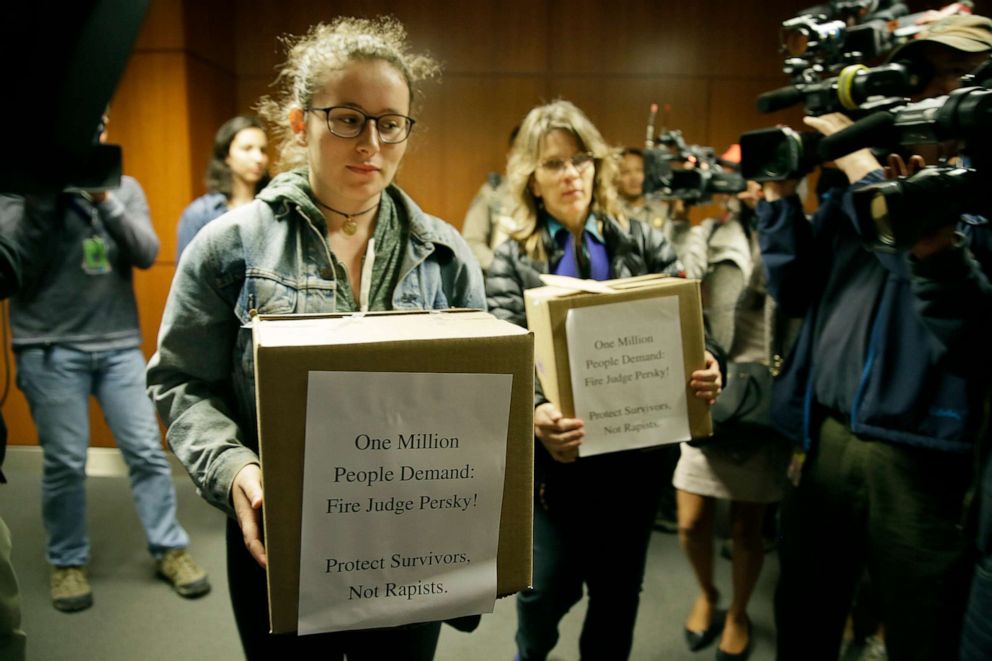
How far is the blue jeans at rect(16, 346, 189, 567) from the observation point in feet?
7.36

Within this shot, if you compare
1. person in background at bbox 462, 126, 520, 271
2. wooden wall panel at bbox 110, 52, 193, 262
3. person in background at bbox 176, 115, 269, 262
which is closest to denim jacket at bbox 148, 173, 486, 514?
person in background at bbox 176, 115, 269, 262

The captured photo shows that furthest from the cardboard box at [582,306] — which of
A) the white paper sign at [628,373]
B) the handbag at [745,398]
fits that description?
the handbag at [745,398]

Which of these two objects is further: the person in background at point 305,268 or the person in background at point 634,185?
the person in background at point 634,185

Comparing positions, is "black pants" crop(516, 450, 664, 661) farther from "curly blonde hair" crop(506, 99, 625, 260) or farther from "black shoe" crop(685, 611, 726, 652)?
"black shoe" crop(685, 611, 726, 652)

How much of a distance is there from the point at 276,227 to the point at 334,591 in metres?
0.55

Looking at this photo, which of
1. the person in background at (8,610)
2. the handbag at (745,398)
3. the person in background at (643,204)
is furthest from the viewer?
the person in background at (643,204)

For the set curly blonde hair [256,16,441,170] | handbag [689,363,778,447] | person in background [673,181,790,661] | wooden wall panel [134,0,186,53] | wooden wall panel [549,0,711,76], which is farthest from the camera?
wooden wall panel [549,0,711,76]

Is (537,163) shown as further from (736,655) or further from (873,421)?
(736,655)

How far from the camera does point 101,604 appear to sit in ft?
7.36

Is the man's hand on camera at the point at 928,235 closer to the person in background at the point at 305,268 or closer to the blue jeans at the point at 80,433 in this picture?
the person in background at the point at 305,268

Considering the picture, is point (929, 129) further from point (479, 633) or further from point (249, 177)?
point (249, 177)

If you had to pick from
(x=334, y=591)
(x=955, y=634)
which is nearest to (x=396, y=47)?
(x=334, y=591)

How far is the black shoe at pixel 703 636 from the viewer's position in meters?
2.12

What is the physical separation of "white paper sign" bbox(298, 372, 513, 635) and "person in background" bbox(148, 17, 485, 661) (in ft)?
0.76
